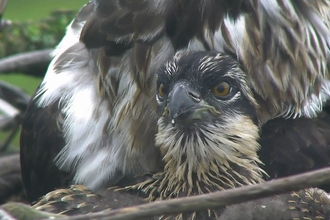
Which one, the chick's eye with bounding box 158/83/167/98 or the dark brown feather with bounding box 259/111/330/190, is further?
the dark brown feather with bounding box 259/111/330/190

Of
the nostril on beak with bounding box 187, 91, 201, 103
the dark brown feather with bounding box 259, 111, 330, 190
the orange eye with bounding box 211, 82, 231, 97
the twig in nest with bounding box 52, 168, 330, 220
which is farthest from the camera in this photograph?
the dark brown feather with bounding box 259, 111, 330, 190

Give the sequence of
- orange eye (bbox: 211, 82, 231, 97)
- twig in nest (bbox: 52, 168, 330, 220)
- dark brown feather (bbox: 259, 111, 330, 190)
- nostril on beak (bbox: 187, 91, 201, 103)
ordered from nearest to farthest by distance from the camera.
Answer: twig in nest (bbox: 52, 168, 330, 220) → nostril on beak (bbox: 187, 91, 201, 103) → orange eye (bbox: 211, 82, 231, 97) → dark brown feather (bbox: 259, 111, 330, 190)

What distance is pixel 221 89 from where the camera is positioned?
3.66 meters

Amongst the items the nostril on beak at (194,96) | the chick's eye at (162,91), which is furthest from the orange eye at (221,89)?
the chick's eye at (162,91)

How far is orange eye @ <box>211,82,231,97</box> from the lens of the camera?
3648 millimetres

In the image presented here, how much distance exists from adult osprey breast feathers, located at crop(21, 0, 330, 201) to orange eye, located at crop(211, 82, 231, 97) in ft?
0.52

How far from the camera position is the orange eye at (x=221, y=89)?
3648mm

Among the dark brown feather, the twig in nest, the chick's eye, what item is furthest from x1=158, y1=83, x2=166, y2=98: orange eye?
the twig in nest

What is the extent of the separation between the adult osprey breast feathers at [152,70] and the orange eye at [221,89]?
16 centimetres

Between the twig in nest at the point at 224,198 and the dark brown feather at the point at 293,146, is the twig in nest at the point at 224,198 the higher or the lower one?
the higher one

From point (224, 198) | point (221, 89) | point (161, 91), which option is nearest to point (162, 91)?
point (161, 91)

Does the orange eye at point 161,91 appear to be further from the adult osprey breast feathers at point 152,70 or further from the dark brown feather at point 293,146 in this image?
the dark brown feather at point 293,146

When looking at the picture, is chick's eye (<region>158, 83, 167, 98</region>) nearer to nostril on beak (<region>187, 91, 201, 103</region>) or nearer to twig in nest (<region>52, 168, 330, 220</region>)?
nostril on beak (<region>187, 91, 201, 103</region>)

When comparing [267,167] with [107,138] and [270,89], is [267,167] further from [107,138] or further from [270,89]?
[107,138]
